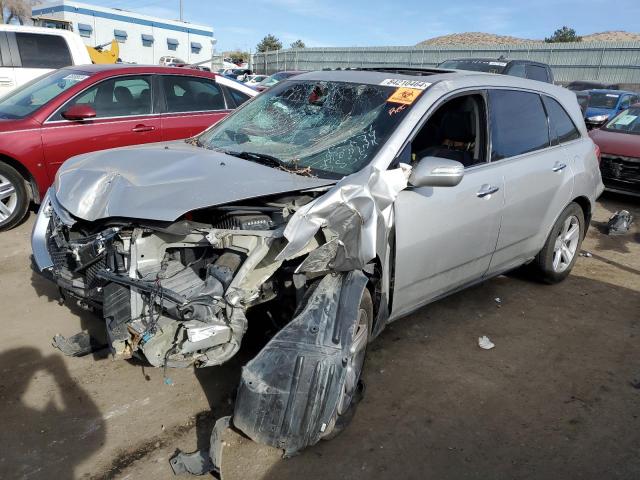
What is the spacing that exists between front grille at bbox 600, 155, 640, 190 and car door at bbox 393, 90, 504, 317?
17.6 ft

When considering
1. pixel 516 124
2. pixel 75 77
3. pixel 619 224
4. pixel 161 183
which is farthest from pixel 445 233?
pixel 75 77

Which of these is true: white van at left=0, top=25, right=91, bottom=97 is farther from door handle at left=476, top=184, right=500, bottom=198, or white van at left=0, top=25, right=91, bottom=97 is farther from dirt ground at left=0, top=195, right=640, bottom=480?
door handle at left=476, top=184, right=500, bottom=198

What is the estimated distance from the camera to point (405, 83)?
354 cm

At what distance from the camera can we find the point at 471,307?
14.5 ft

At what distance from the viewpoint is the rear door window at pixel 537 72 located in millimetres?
11652

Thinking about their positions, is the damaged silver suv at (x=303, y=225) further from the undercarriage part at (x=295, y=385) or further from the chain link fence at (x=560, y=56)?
the chain link fence at (x=560, y=56)

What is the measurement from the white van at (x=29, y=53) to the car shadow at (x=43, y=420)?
634cm

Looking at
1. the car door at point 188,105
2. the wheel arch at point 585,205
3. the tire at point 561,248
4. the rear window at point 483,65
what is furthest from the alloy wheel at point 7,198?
the rear window at point 483,65

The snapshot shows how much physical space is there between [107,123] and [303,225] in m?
4.25

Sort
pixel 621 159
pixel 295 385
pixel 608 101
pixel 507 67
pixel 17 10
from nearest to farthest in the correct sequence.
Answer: pixel 295 385 < pixel 621 159 < pixel 507 67 < pixel 608 101 < pixel 17 10

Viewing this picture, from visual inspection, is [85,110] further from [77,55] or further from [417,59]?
[417,59]

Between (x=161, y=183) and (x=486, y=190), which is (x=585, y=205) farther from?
(x=161, y=183)

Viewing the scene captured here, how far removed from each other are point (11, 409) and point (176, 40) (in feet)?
125

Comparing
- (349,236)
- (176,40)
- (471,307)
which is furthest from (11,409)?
(176,40)
